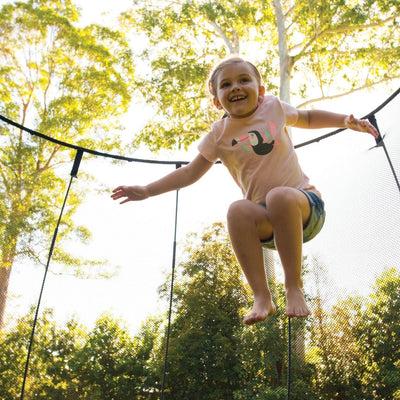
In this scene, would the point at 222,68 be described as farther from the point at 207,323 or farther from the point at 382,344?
the point at 207,323

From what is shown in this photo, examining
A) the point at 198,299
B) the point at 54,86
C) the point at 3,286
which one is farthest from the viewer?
the point at 54,86

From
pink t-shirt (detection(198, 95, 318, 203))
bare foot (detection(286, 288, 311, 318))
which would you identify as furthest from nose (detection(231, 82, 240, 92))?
bare foot (detection(286, 288, 311, 318))

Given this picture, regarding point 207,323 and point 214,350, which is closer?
point 214,350

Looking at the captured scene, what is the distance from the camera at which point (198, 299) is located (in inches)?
139

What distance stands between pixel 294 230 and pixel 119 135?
15.8ft

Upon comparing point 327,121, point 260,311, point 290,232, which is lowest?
point 260,311

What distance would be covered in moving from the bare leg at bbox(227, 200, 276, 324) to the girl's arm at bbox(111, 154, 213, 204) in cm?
33

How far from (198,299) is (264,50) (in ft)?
13.5

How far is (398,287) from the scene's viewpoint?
261 cm

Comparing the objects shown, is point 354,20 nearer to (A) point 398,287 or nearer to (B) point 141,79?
(B) point 141,79

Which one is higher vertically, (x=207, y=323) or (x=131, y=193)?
(x=207, y=323)

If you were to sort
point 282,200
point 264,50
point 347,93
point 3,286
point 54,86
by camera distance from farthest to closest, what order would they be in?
point 264,50 < point 54,86 < point 347,93 < point 3,286 < point 282,200

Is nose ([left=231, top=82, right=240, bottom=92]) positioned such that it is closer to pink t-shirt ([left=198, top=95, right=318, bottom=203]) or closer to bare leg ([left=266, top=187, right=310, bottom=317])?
pink t-shirt ([left=198, top=95, right=318, bottom=203])

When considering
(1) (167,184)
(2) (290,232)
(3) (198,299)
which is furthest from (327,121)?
(3) (198,299)
